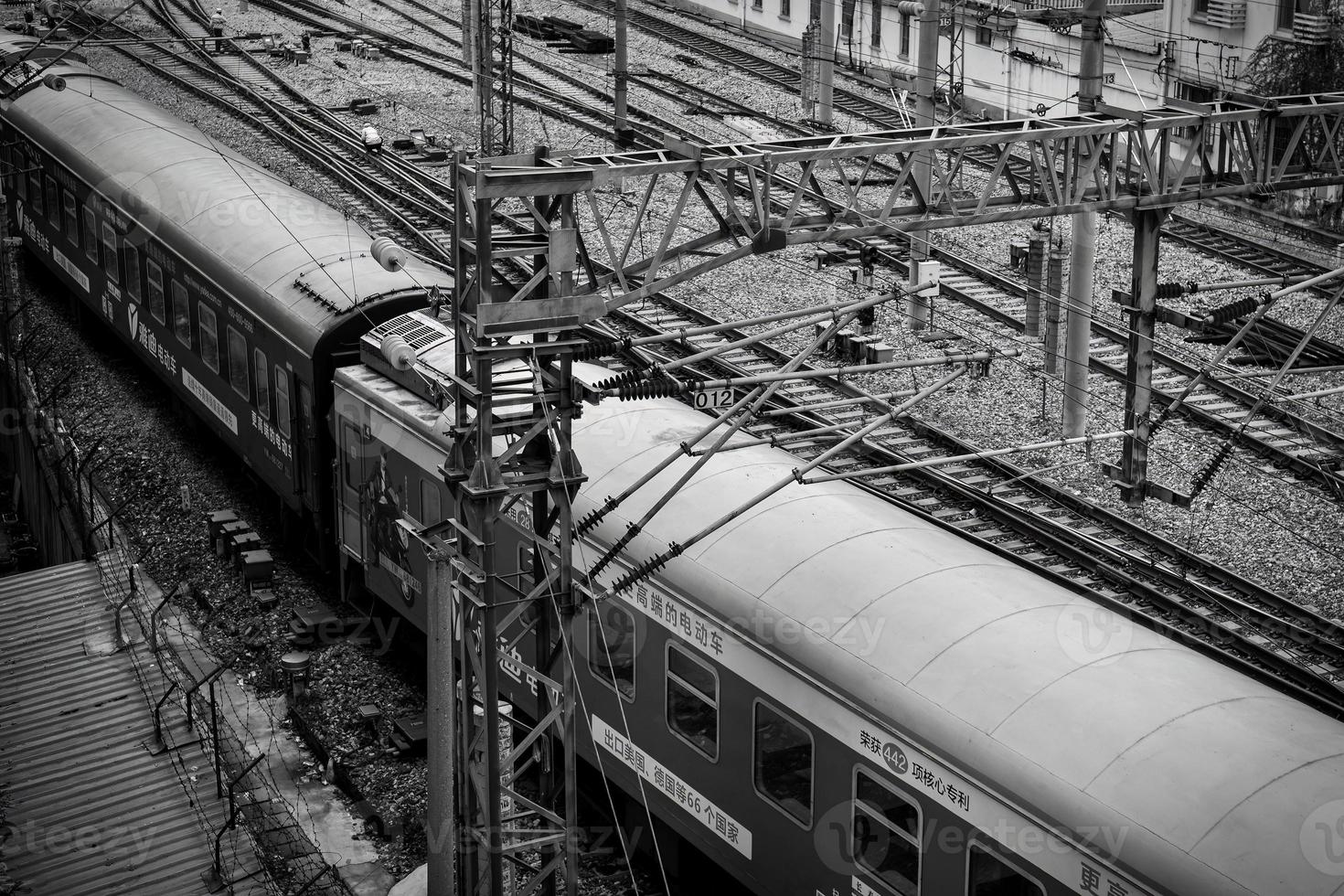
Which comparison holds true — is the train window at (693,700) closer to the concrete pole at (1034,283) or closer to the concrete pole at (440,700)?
the concrete pole at (440,700)

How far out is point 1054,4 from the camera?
35.3 meters

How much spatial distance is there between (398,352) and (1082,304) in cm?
863

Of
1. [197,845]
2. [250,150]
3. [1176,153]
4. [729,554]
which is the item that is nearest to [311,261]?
[197,845]

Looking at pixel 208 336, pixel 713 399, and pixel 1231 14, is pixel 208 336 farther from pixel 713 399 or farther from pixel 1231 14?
pixel 1231 14

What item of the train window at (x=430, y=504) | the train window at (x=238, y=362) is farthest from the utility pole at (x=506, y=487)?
the train window at (x=238, y=362)

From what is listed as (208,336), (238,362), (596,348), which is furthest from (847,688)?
(208,336)

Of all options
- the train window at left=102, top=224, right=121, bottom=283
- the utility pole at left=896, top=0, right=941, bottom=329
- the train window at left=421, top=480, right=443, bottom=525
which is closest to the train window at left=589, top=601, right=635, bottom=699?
the train window at left=421, top=480, right=443, bottom=525

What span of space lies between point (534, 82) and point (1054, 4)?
12.3 m

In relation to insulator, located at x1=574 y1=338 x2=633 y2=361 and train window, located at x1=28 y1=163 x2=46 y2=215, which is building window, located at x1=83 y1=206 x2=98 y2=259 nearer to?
train window, located at x1=28 y1=163 x2=46 y2=215

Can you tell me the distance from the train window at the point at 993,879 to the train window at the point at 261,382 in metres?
11.4

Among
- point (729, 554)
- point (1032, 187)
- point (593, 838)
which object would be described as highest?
point (1032, 187)

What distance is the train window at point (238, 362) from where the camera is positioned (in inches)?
742

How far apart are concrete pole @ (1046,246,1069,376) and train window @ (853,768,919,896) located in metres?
12.2

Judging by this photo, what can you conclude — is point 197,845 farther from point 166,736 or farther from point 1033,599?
point 1033,599
